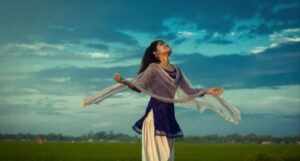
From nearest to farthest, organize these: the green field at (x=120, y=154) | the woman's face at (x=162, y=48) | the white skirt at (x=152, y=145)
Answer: the white skirt at (x=152, y=145) → the woman's face at (x=162, y=48) → the green field at (x=120, y=154)

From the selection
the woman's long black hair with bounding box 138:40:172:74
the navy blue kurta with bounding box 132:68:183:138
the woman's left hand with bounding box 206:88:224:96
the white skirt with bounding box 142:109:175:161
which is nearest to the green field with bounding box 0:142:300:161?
the woman's left hand with bounding box 206:88:224:96

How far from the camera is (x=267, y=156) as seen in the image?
11.6m

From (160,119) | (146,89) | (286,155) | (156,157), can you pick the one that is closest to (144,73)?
(146,89)

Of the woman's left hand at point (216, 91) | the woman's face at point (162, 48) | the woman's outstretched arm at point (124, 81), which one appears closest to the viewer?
the woman's outstretched arm at point (124, 81)

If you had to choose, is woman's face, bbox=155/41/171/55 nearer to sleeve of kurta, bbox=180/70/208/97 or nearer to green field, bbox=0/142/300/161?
sleeve of kurta, bbox=180/70/208/97

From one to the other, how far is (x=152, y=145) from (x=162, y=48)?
1.31m

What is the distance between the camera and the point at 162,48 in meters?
7.31

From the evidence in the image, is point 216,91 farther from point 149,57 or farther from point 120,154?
point 120,154

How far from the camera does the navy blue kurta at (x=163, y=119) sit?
7.15 metres

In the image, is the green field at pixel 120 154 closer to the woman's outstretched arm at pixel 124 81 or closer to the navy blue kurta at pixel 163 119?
the navy blue kurta at pixel 163 119

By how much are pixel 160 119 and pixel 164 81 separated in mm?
549

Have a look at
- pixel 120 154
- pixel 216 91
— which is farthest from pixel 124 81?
pixel 120 154

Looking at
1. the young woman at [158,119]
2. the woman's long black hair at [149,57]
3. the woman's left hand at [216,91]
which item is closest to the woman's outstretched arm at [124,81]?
the young woman at [158,119]

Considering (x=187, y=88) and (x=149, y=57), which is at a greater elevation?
(x=149, y=57)
